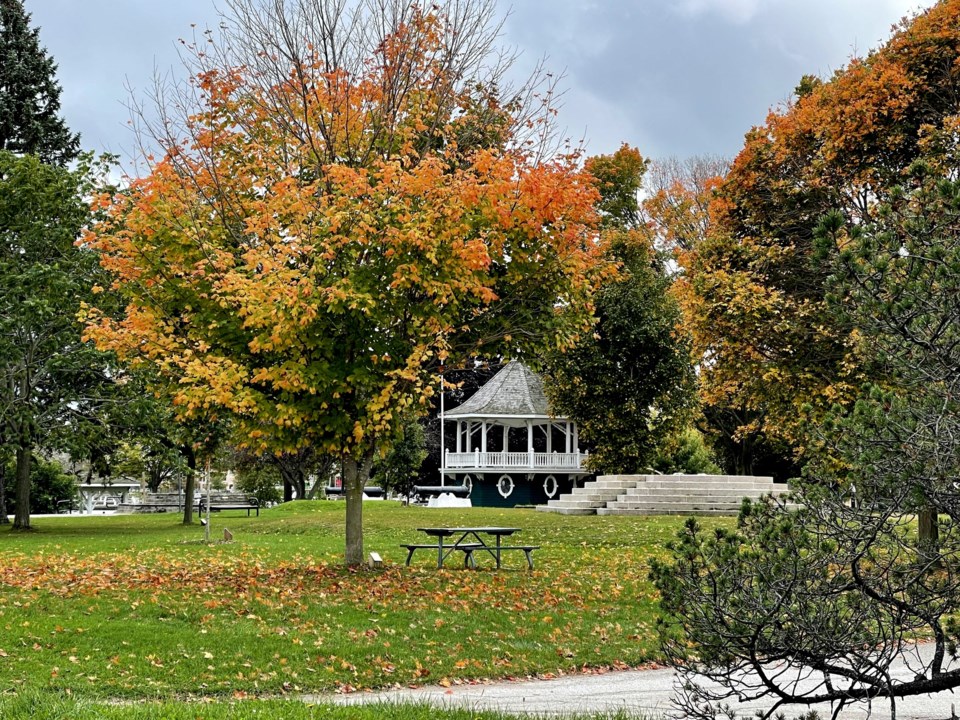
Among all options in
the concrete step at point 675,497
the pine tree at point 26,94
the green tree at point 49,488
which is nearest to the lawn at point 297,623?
the concrete step at point 675,497

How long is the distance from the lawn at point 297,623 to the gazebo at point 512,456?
22302mm

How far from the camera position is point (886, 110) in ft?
47.8

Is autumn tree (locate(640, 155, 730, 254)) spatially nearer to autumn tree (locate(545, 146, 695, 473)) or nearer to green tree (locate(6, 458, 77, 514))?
autumn tree (locate(545, 146, 695, 473))

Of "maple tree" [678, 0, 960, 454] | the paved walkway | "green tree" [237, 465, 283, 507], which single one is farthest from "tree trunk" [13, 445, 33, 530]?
the paved walkway

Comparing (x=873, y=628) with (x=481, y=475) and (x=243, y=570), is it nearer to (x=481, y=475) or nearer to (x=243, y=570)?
(x=243, y=570)

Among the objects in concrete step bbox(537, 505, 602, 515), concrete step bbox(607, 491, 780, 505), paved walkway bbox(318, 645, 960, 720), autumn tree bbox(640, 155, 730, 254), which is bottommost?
paved walkway bbox(318, 645, 960, 720)

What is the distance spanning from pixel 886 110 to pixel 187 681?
42.0 ft

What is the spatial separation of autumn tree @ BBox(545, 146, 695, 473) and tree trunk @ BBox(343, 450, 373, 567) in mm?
17365

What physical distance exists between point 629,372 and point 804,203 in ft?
52.1

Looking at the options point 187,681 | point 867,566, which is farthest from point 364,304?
point 867,566

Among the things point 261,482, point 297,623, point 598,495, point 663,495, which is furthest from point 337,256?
point 261,482

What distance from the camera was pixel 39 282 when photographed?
2202 cm

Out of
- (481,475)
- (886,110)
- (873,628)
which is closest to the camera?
(873,628)

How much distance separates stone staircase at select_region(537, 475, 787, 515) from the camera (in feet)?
90.1
